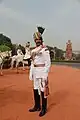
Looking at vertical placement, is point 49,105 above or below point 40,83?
below

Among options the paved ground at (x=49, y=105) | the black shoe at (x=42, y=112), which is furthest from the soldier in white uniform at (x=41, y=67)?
the paved ground at (x=49, y=105)

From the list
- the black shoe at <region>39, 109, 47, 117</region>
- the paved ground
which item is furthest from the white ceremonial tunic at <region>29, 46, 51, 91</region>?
the paved ground

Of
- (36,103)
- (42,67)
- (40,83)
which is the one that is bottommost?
(36,103)

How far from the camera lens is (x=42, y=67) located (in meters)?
6.21

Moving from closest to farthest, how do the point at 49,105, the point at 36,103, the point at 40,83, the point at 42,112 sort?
the point at 42,112
the point at 40,83
the point at 36,103
the point at 49,105

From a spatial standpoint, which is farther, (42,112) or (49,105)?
(49,105)

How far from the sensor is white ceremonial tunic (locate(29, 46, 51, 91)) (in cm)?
614

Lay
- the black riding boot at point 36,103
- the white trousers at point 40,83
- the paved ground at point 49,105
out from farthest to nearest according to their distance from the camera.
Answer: the black riding boot at point 36,103 → the white trousers at point 40,83 → the paved ground at point 49,105

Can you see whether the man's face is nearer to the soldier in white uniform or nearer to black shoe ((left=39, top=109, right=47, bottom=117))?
the soldier in white uniform

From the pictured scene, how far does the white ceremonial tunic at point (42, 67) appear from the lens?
6141 millimetres

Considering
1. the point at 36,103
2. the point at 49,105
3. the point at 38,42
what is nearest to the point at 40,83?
the point at 36,103

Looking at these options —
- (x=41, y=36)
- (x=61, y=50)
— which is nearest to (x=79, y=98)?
(x=41, y=36)

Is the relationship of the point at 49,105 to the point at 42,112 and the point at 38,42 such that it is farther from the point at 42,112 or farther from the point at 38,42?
the point at 38,42

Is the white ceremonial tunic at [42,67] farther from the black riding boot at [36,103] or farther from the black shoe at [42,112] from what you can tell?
the black shoe at [42,112]
